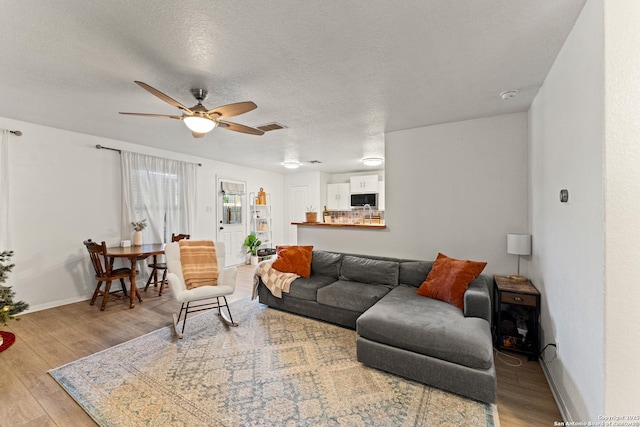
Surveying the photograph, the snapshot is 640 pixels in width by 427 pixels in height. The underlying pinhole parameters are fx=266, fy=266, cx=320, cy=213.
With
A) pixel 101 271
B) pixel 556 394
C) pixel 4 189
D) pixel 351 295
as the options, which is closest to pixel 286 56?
pixel 351 295

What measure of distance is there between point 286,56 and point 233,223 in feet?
16.9

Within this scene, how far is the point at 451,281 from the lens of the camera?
268cm

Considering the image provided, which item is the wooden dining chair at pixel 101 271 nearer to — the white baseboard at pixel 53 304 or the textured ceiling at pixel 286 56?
the white baseboard at pixel 53 304

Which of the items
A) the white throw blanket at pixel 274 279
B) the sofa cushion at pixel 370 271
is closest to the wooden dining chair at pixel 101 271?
the white throw blanket at pixel 274 279

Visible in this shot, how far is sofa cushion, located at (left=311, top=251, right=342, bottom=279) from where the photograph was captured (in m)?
3.71

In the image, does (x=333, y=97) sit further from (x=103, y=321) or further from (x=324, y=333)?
(x=103, y=321)

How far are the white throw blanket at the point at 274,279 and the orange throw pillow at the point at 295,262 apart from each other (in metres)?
0.07

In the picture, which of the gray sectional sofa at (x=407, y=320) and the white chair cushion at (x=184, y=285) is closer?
the gray sectional sofa at (x=407, y=320)

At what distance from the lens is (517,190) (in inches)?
119

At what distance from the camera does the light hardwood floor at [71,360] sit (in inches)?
69.2

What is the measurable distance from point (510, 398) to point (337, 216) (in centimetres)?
631

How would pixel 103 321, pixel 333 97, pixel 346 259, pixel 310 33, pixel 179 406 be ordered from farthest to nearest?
1. pixel 346 259
2. pixel 103 321
3. pixel 333 97
4. pixel 179 406
5. pixel 310 33

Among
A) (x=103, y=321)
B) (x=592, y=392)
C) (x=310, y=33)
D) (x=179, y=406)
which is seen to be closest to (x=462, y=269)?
(x=592, y=392)

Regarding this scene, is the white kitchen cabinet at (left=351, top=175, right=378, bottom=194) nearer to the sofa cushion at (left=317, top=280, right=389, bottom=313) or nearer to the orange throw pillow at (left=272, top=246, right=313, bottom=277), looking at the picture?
the orange throw pillow at (left=272, top=246, right=313, bottom=277)
